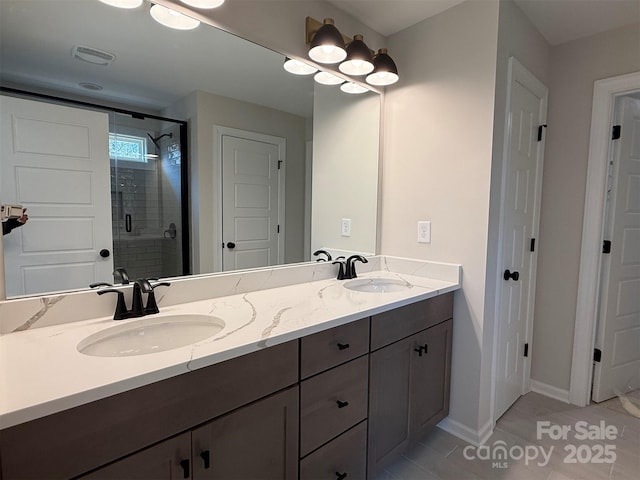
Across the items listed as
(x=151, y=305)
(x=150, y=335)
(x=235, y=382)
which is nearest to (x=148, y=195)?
(x=151, y=305)

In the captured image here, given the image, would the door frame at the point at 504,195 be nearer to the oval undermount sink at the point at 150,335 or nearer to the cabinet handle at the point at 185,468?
the oval undermount sink at the point at 150,335

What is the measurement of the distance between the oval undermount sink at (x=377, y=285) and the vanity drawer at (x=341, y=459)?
2.36ft

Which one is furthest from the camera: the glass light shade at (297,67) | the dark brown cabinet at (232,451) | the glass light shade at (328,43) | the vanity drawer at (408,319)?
the glass light shade at (297,67)

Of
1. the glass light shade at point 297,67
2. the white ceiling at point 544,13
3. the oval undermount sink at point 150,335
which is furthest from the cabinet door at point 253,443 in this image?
the white ceiling at point 544,13

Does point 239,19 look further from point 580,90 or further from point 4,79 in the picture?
point 580,90

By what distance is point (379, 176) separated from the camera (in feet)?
7.21

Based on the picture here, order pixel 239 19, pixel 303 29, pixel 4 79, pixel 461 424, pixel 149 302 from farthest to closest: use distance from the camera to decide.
A: 1. pixel 461 424
2. pixel 303 29
3. pixel 239 19
4. pixel 149 302
5. pixel 4 79

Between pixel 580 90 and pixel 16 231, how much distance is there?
9.90ft

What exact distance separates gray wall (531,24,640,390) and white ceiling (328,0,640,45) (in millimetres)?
147

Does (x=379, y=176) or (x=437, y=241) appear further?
(x=379, y=176)

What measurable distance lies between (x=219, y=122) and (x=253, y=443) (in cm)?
131

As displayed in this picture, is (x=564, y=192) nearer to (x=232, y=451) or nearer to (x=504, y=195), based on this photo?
(x=504, y=195)

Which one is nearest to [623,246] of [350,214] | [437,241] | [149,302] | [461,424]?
[437,241]

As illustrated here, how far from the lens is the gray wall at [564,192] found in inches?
85.0
